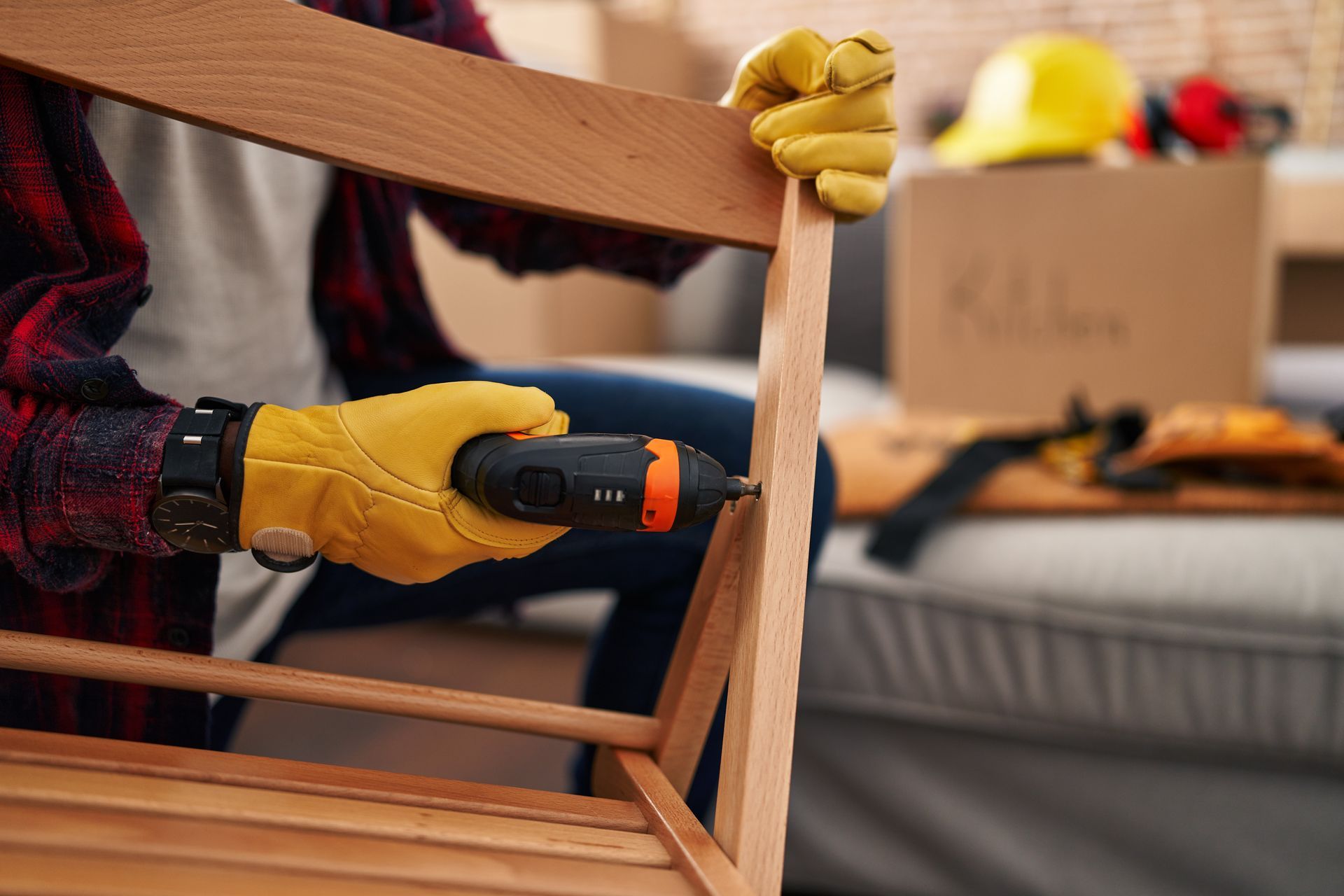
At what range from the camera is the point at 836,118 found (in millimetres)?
430

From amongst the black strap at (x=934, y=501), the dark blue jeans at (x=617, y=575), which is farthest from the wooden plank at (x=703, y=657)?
the black strap at (x=934, y=501)

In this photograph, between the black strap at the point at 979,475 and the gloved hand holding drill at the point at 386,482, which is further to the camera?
the black strap at the point at 979,475

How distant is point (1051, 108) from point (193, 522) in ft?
4.24

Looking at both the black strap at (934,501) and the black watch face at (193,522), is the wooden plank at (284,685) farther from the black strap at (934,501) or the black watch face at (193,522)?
the black strap at (934,501)

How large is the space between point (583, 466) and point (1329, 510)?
2.60 feet

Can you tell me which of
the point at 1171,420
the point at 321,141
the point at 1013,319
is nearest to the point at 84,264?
the point at 321,141

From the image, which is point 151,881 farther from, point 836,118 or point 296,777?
point 836,118

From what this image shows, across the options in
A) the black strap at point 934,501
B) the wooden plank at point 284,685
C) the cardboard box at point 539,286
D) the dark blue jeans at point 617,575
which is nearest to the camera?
the wooden plank at point 284,685

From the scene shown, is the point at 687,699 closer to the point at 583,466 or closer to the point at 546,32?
the point at 583,466

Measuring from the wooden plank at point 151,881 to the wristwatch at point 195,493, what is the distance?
0.12 meters

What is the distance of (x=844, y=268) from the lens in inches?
67.2

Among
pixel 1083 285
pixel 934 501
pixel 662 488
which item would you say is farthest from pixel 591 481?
pixel 1083 285

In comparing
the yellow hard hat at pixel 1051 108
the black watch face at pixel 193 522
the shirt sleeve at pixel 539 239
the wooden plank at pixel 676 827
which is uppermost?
the yellow hard hat at pixel 1051 108

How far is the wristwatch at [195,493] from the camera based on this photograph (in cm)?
Result: 37
